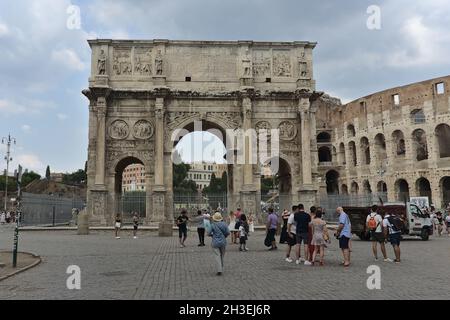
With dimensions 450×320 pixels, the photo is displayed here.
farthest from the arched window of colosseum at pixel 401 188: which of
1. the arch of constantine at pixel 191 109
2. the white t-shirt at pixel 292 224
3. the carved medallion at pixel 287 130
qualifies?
the white t-shirt at pixel 292 224

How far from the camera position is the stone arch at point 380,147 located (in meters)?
46.7

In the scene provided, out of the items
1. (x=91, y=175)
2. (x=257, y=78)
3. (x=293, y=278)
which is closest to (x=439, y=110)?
(x=257, y=78)

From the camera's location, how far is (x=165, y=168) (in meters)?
26.9

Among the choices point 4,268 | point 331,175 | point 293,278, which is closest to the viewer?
point 293,278

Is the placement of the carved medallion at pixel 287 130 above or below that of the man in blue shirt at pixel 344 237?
above

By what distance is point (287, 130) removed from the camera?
93.3ft

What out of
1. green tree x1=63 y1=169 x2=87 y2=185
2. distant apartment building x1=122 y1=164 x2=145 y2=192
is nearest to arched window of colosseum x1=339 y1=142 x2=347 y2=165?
green tree x1=63 y1=169 x2=87 y2=185

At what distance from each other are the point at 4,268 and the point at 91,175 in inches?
641

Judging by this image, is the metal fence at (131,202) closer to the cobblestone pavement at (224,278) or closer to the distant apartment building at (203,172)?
the cobblestone pavement at (224,278)

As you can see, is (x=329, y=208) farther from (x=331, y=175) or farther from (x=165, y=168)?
(x=331, y=175)

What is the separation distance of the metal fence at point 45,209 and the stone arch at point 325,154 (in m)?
32.9

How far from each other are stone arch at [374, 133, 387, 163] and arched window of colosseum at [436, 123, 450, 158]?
5850 millimetres

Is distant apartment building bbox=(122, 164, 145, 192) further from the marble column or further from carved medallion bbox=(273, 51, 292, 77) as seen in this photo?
carved medallion bbox=(273, 51, 292, 77)
